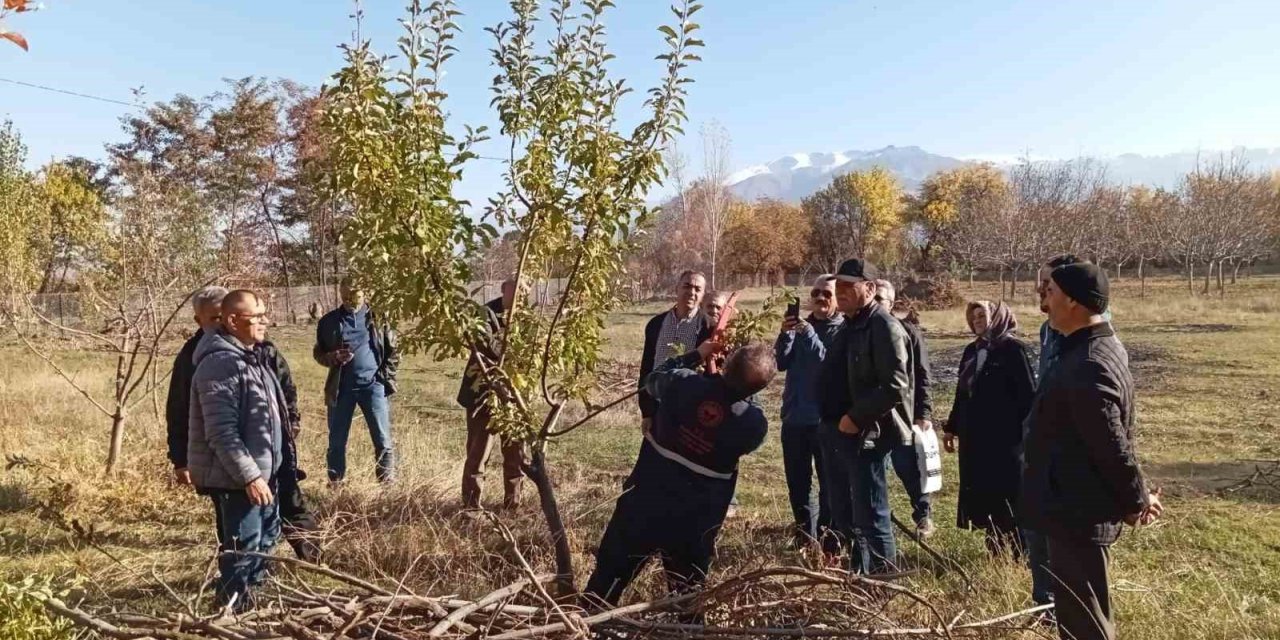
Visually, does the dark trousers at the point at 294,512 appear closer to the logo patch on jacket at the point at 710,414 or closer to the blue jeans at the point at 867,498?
the logo patch on jacket at the point at 710,414

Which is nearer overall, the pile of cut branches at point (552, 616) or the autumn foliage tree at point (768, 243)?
the pile of cut branches at point (552, 616)

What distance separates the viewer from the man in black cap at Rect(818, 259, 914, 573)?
13.5ft

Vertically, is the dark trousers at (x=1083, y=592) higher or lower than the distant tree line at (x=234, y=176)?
lower

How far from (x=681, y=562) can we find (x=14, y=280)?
349 inches

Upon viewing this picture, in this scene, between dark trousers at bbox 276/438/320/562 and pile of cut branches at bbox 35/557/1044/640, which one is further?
dark trousers at bbox 276/438/320/562

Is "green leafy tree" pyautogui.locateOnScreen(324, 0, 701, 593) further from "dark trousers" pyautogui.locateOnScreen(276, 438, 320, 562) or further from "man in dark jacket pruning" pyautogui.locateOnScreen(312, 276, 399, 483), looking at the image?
"man in dark jacket pruning" pyautogui.locateOnScreen(312, 276, 399, 483)

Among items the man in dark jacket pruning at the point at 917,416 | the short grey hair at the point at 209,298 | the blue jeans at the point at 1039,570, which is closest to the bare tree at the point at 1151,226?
the man in dark jacket pruning at the point at 917,416

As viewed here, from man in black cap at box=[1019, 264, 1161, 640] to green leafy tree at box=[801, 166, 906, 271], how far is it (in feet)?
153

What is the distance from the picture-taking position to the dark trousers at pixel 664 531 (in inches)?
125

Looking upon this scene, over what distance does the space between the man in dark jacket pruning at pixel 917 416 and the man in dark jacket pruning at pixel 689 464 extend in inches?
80.5

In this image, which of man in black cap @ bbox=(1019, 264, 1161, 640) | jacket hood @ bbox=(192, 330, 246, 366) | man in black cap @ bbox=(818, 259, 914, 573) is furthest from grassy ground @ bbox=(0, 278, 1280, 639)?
jacket hood @ bbox=(192, 330, 246, 366)

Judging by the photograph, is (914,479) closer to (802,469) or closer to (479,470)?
(802,469)

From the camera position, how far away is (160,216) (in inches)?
295

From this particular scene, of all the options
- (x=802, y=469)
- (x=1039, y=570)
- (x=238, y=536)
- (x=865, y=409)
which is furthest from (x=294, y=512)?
(x=1039, y=570)
